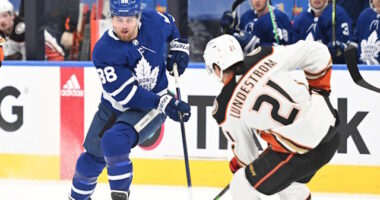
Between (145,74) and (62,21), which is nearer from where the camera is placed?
(145,74)

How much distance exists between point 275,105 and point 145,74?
1.05 m

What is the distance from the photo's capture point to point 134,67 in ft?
13.8

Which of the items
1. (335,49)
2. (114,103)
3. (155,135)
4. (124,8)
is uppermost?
(124,8)

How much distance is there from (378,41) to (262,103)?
2330mm

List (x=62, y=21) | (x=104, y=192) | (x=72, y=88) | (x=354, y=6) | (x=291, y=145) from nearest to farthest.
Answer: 1. (x=291, y=145)
2. (x=104, y=192)
3. (x=72, y=88)
4. (x=354, y=6)
5. (x=62, y=21)

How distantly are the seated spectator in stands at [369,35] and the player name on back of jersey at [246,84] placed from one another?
2.25 m

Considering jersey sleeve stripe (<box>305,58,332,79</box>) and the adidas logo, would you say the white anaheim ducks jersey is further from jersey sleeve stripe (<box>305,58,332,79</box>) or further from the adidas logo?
the adidas logo

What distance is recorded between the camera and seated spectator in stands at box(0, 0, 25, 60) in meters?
5.87

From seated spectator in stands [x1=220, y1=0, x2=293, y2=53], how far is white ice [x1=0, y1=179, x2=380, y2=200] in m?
1.02

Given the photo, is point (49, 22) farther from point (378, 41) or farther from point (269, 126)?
point (269, 126)

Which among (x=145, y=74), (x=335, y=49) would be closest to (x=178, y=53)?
(x=145, y=74)

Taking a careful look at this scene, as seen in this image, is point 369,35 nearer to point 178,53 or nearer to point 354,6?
point 354,6

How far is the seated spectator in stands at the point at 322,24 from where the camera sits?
5496 mm

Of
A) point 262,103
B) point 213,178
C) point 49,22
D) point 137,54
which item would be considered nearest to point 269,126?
point 262,103
